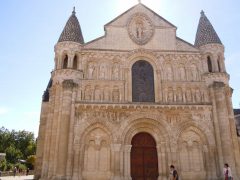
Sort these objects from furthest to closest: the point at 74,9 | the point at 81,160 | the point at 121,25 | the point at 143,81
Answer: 1. the point at 74,9
2. the point at 121,25
3. the point at 143,81
4. the point at 81,160

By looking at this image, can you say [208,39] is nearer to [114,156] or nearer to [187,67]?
[187,67]

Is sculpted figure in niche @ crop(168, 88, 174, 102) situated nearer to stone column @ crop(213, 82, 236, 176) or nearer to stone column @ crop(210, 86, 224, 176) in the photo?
stone column @ crop(210, 86, 224, 176)

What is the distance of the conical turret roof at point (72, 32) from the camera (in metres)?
19.8

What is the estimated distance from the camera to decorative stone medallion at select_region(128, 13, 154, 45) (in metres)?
20.7

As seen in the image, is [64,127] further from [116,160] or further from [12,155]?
[12,155]

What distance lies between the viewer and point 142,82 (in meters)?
19.5

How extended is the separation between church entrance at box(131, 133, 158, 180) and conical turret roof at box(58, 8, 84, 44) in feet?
28.9

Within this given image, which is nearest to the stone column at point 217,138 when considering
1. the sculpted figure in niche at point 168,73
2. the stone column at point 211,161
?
the stone column at point 211,161

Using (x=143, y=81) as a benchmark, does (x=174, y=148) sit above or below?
below

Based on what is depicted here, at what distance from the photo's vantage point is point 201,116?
18188 millimetres

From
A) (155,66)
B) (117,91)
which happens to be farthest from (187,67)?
(117,91)

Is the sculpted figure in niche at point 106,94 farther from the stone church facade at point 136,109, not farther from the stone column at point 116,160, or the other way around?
the stone column at point 116,160

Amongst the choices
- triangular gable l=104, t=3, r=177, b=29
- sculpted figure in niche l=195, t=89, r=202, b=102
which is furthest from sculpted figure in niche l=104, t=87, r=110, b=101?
sculpted figure in niche l=195, t=89, r=202, b=102

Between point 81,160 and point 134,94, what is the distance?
6.03 metres
